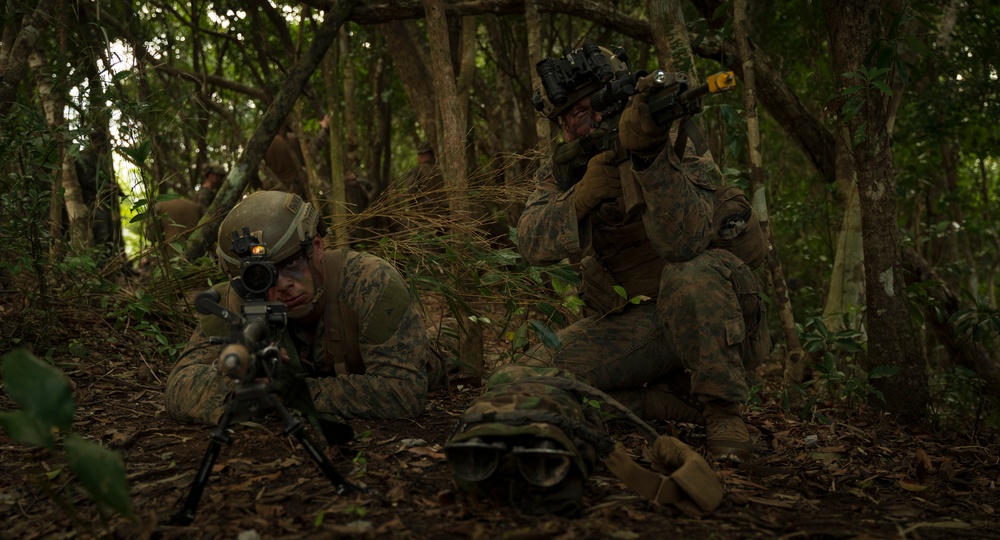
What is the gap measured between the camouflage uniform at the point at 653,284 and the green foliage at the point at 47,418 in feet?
6.94

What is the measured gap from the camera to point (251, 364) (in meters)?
2.37

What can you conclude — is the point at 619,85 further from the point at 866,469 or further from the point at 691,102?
the point at 866,469

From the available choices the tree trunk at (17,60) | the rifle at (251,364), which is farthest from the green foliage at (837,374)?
the tree trunk at (17,60)

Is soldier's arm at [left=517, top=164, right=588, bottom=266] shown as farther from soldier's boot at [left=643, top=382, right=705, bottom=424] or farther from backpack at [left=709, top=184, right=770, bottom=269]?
soldier's boot at [left=643, top=382, right=705, bottom=424]

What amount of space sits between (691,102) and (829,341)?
2294 millimetres

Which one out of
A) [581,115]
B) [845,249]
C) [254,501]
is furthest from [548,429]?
[845,249]

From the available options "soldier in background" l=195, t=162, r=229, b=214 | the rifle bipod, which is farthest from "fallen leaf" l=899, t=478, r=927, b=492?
"soldier in background" l=195, t=162, r=229, b=214

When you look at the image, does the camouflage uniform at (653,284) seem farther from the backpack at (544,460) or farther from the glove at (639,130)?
the backpack at (544,460)

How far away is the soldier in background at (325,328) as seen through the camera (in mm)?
3387

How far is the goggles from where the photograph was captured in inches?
96.3

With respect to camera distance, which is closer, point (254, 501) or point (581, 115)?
point (254, 501)

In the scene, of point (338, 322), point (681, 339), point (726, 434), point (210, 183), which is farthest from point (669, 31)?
point (210, 183)

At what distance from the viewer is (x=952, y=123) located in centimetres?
857

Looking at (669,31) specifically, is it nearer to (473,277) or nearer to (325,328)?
(473,277)
